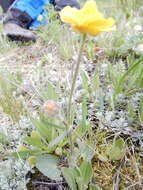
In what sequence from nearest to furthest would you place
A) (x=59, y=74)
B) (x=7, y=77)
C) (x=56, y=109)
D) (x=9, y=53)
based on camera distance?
(x=56, y=109) < (x=7, y=77) < (x=59, y=74) < (x=9, y=53)

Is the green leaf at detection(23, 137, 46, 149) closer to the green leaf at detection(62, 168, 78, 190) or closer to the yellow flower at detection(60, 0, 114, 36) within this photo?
the green leaf at detection(62, 168, 78, 190)

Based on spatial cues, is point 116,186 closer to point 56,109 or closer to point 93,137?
point 93,137

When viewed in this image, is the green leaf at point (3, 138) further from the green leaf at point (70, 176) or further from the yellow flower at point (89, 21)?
the yellow flower at point (89, 21)

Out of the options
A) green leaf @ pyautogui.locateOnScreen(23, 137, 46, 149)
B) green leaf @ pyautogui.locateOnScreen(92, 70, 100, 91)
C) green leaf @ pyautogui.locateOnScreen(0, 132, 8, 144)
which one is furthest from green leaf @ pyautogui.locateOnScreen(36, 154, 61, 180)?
green leaf @ pyautogui.locateOnScreen(92, 70, 100, 91)

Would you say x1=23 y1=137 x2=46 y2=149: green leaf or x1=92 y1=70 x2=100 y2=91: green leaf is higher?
x1=92 y1=70 x2=100 y2=91: green leaf

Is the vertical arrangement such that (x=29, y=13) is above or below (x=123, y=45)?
above

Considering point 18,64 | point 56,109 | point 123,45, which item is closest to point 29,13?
point 18,64

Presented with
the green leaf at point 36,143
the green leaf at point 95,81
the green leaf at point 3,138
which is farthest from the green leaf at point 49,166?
the green leaf at point 95,81
